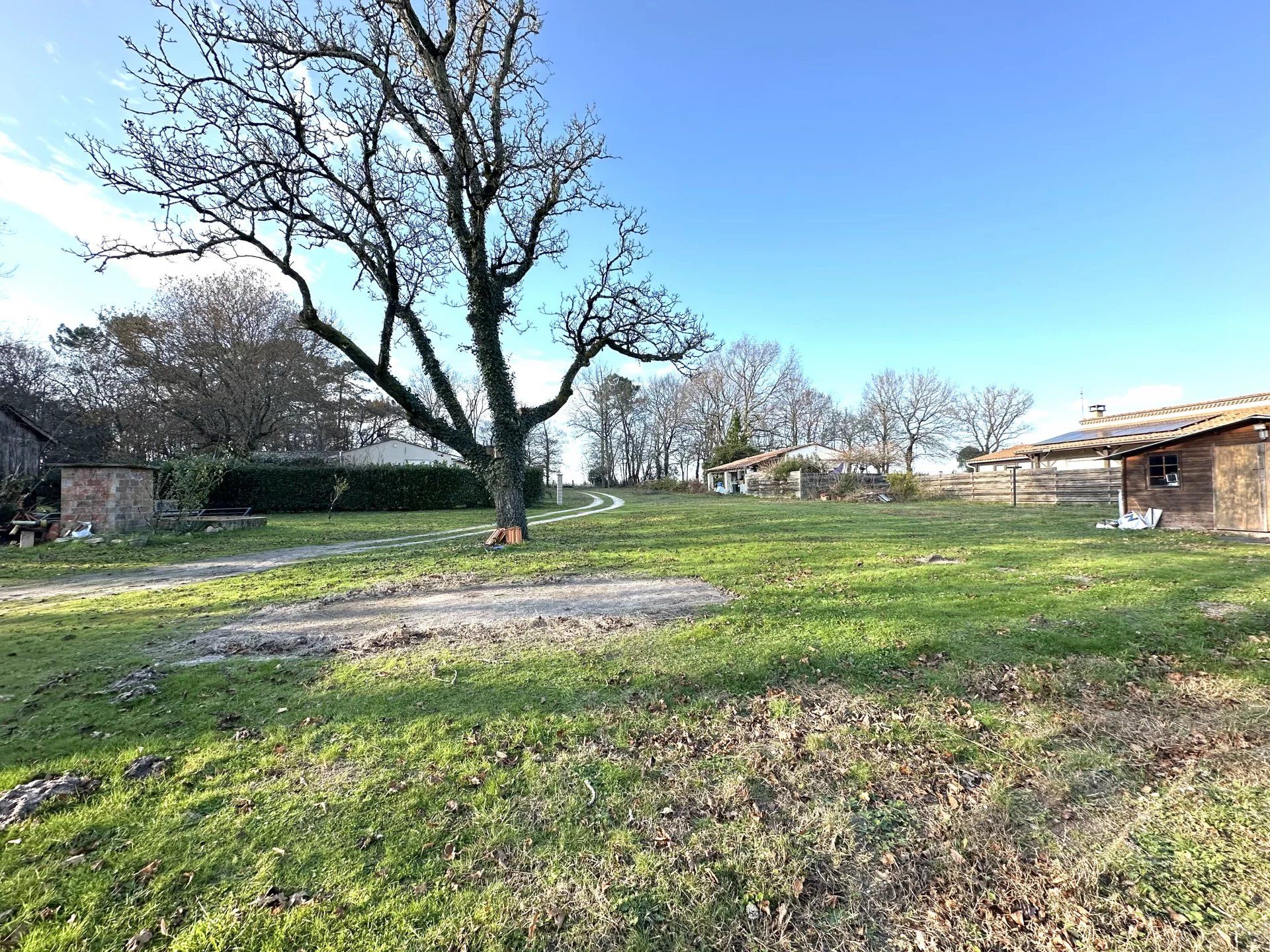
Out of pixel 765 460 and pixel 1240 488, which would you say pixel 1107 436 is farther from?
pixel 765 460

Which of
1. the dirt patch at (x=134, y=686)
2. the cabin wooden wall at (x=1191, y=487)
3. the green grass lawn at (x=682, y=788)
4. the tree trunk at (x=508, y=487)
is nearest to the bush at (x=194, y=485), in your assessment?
the tree trunk at (x=508, y=487)

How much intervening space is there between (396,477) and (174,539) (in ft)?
40.3

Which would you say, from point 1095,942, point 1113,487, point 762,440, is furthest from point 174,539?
point 762,440

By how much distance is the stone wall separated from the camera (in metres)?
13.2

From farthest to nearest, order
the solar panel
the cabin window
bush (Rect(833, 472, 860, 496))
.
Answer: bush (Rect(833, 472, 860, 496)) < the solar panel < the cabin window

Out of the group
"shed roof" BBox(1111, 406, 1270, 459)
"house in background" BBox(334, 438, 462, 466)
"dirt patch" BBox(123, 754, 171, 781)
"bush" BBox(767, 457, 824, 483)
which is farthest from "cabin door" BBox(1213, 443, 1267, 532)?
"house in background" BBox(334, 438, 462, 466)

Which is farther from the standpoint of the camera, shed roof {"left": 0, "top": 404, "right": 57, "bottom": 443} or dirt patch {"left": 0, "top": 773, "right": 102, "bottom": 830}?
shed roof {"left": 0, "top": 404, "right": 57, "bottom": 443}

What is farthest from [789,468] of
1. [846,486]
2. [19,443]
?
[19,443]

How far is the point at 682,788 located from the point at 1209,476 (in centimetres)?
1683

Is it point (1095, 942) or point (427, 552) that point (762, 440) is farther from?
point (1095, 942)

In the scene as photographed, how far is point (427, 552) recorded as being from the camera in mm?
11367

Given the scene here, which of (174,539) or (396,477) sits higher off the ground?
(396,477)

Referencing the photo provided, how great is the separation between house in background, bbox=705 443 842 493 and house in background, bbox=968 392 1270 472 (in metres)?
9.64

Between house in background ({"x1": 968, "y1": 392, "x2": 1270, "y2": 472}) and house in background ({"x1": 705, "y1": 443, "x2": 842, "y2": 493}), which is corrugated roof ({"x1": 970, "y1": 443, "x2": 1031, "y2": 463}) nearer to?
house in background ({"x1": 968, "y1": 392, "x2": 1270, "y2": 472})
